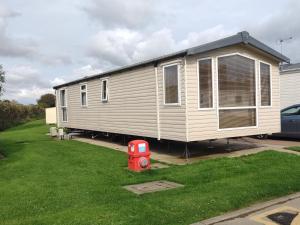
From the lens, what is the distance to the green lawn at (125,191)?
18.8 feet

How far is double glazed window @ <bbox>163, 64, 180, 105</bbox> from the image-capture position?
1153 cm

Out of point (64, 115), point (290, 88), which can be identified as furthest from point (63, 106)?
point (290, 88)

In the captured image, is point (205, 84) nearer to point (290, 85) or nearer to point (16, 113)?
point (290, 85)

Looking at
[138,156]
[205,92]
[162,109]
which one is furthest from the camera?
[162,109]

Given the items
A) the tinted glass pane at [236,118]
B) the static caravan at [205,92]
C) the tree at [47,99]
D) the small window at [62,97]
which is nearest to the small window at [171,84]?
the static caravan at [205,92]

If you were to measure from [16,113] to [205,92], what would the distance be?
96.1 ft

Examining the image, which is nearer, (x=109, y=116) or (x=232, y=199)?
(x=232, y=199)

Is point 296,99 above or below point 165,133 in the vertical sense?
above

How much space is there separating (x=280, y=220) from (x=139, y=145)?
452 centimetres

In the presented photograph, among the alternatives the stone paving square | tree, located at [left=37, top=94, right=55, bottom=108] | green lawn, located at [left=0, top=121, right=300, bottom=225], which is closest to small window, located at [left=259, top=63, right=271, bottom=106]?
green lawn, located at [left=0, top=121, right=300, bottom=225]

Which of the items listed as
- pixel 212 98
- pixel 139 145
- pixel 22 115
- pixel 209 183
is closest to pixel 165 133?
pixel 212 98

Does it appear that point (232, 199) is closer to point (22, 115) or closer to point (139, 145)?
point (139, 145)

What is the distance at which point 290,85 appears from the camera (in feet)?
61.5

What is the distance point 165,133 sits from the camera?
12.1 meters
